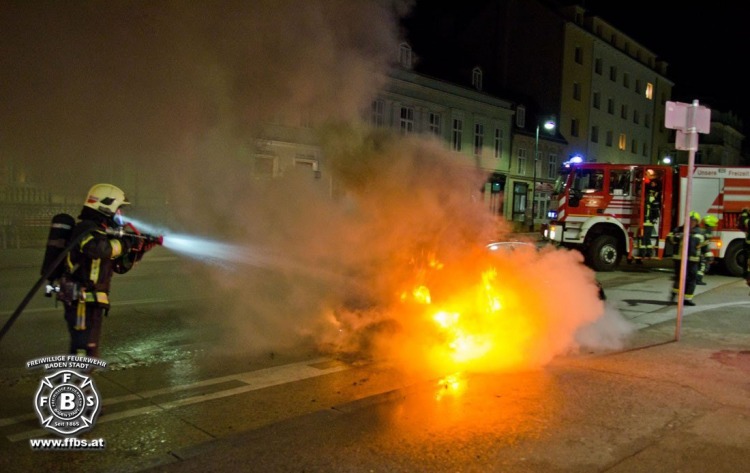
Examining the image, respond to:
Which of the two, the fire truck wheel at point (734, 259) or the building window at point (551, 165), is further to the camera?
the building window at point (551, 165)

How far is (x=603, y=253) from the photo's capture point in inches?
556

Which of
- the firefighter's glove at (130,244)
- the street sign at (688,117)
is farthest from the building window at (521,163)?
the firefighter's glove at (130,244)

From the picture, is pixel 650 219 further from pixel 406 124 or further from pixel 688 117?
pixel 406 124

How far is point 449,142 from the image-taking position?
651 centimetres

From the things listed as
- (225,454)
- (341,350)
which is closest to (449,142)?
(341,350)

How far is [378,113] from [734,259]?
11.9 meters

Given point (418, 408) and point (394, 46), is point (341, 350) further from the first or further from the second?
point (394, 46)

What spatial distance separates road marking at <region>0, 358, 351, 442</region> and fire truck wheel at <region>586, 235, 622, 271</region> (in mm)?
10297

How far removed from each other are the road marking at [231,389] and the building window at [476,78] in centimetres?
2635

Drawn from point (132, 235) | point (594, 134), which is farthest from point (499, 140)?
point (132, 235)

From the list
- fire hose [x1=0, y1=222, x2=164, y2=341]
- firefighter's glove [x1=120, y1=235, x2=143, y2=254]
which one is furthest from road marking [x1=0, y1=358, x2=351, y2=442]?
firefighter's glove [x1=120, y1=235, x2=143, y2=254]

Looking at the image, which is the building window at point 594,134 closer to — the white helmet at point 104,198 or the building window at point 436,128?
the building window at point 436,128

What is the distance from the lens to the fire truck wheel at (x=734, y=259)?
1380 cm

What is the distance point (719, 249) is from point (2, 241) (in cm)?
1778
